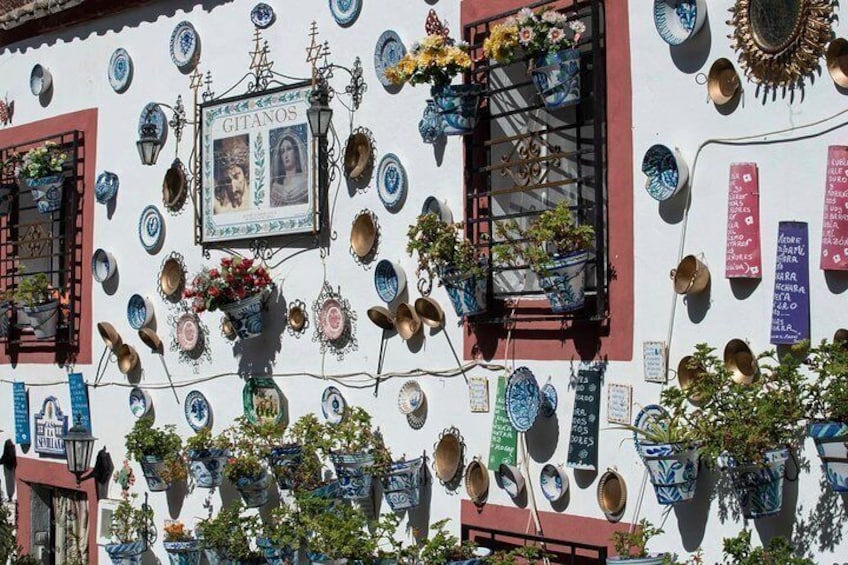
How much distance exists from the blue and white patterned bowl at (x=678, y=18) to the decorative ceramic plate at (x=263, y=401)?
406cm

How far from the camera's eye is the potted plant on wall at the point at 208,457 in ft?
34.7

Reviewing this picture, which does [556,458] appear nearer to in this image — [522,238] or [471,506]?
[471,506]

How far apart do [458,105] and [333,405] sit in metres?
2.43

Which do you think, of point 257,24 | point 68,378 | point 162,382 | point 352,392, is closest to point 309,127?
point 257,24

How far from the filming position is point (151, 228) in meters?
11.6

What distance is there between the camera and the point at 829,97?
277 inches

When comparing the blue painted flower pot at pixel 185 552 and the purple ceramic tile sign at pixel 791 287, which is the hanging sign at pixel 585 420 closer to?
the purple ceramic tile sign at pixel 791 287

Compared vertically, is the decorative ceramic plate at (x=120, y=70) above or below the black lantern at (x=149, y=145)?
above

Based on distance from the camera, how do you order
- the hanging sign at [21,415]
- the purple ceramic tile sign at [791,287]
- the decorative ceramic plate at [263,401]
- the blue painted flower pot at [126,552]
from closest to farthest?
the purple ceramic tile sign at [791,287] < the decorative ceramic plate at [263,401] < the blue painted flower pot at [126,552] < the hanging sign at [21,415]

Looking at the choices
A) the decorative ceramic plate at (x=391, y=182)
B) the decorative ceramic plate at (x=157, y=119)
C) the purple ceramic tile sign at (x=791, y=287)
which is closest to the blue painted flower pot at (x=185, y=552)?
→ the decorative ceramic plate at (x=391, y=182)

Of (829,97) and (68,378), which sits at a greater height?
(829,97)

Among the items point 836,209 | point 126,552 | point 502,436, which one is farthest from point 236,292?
point 836,209

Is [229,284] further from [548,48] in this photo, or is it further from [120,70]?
[548,48]

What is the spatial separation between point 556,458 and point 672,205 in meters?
1.69
